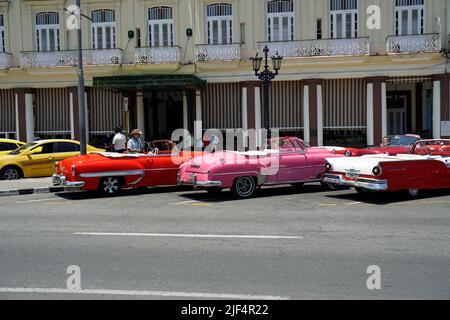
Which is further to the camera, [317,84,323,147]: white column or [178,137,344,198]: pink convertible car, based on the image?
[317,84,323,147]: white column

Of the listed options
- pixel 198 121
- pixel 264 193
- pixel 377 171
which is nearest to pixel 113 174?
pixel 264 193

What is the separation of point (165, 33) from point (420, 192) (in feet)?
51.3

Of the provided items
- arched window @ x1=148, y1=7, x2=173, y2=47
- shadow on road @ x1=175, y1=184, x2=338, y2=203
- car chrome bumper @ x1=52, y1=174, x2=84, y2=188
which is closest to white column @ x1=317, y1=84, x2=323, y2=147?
arched window @ x1=148, y1=7, x2=173, y2=47

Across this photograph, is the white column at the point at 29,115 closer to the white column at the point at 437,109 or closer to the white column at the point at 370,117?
the white column at the point at 370,117

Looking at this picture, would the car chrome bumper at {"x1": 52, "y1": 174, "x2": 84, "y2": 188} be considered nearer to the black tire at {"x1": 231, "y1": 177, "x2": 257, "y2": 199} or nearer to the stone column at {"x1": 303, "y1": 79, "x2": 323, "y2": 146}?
the black tire at {"x1": 231, "y1": 177, "x2": 257, "y2": 199}

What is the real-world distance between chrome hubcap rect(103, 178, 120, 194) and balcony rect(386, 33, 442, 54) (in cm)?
1477

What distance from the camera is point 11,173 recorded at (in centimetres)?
1625

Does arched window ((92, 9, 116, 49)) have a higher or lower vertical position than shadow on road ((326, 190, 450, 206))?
higher

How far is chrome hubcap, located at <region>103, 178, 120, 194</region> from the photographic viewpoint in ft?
42.2

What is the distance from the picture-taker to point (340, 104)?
938 inches

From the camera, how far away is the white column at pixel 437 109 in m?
22.5

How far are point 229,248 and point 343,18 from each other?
732 inches

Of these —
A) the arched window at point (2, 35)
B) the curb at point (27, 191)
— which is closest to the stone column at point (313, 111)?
the curb at point (27, 191)
